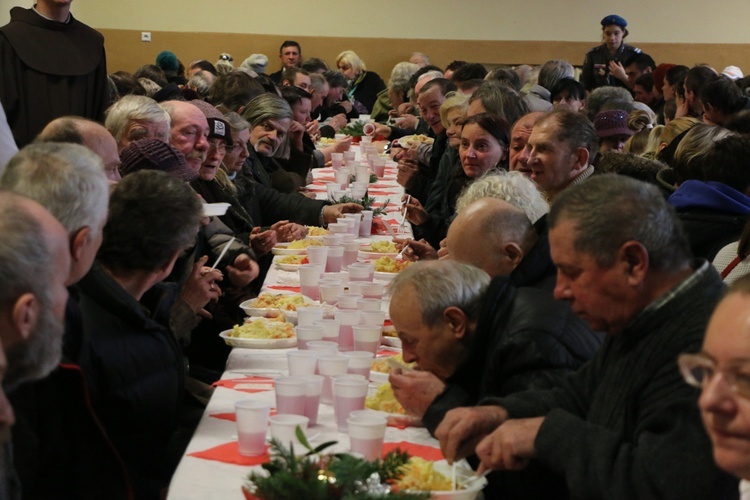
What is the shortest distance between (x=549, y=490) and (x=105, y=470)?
1.08 m

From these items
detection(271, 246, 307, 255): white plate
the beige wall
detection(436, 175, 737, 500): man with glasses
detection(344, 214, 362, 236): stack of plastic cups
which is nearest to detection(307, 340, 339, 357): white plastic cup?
detection(436, 175, 737, 500): man with glasses

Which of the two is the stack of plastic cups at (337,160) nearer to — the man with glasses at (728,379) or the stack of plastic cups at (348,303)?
the stack of plastic cups at (348,303)

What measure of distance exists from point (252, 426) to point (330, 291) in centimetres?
147

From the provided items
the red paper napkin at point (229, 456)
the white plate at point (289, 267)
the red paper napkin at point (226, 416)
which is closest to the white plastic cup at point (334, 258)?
the white plate at point (289, 267)

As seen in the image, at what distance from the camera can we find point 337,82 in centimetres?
1241

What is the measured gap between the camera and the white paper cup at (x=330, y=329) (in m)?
3.19

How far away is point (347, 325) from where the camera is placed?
3252 millimetres

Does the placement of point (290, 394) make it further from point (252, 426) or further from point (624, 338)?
point (624, 338)

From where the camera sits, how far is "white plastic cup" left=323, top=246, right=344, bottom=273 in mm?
4508

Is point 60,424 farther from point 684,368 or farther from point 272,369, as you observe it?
point 684,368

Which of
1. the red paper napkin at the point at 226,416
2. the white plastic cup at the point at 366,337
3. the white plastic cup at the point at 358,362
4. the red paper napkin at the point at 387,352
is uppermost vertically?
the white plastic cup at the point at 358,362

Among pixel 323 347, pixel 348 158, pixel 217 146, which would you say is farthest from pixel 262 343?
pixel 348 158

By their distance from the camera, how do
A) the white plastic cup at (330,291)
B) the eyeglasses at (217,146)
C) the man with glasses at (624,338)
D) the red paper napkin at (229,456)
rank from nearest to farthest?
the man with glasses at (624,338) < the red paper napkin at (229,456) < the white plastic cup at (330,291) < the eyeglasses at (217,146)

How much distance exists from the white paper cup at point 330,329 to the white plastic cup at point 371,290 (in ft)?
1.80
